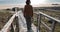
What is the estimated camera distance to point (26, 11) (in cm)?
680

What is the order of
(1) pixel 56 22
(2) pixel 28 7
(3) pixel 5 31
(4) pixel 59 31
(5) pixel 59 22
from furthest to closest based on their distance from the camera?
(4) pixel 59 31
(2) pixel 28 7
(1) pixel 56 22
(5) pixel 59 22
(3) pixel 5 31

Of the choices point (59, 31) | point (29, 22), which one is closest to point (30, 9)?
point (29, 22)

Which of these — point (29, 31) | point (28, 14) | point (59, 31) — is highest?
point (28, 14)

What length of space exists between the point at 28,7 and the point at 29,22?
2.24ft

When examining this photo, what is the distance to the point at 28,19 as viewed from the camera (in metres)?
7.06

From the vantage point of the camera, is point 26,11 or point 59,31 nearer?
point 26,11

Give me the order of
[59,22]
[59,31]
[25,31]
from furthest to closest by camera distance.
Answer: [59,31] → [25,31] → [59,22]

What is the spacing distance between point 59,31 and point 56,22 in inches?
203

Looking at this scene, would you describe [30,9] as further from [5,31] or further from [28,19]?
[5,31]

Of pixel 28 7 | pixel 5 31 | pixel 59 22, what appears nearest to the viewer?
pixel 5 31

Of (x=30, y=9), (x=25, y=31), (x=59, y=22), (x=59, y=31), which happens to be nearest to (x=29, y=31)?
(x=25, y=31)

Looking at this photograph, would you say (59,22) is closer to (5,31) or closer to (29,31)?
(5,31)

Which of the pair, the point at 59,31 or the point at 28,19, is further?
the point at 59,31

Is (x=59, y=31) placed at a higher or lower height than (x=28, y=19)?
lower
